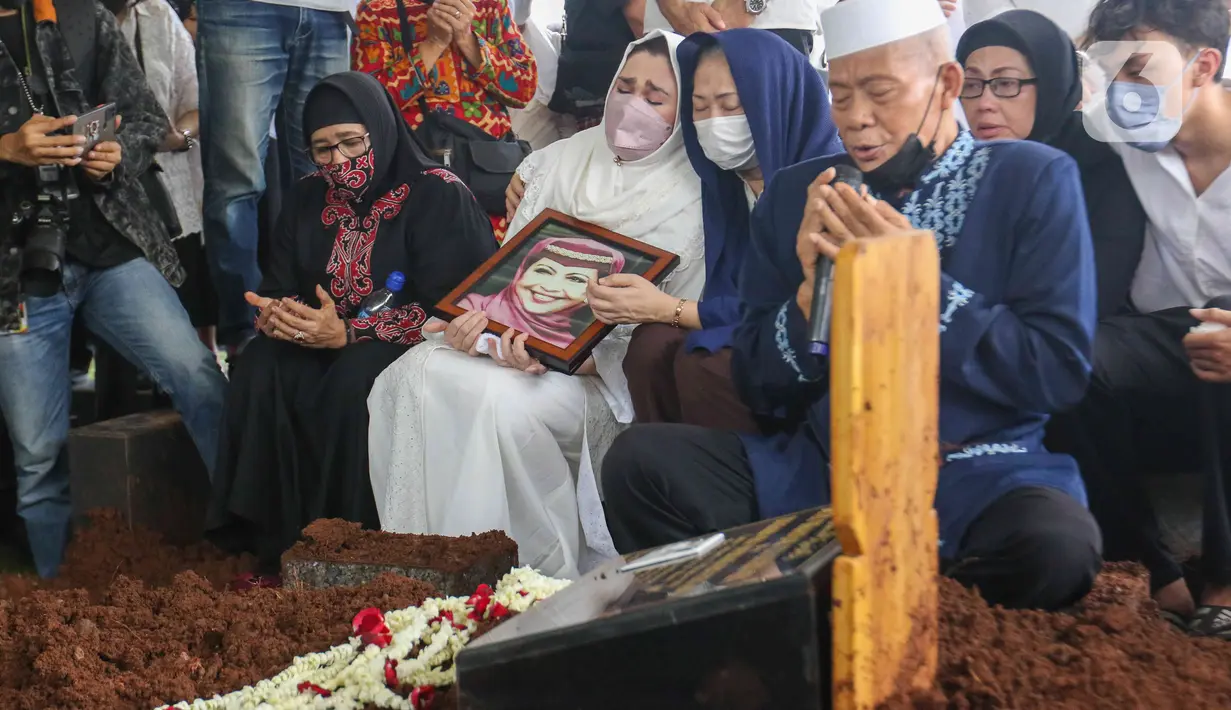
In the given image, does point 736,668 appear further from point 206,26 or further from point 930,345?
point 206,26

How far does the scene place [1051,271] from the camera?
6.73ft

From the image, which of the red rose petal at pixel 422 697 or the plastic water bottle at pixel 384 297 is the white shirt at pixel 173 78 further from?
the red rose petal at pixel 422 697

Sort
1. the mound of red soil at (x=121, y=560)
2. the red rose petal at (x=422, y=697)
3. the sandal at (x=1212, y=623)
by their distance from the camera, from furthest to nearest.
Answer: the mound of red soil at (x=121, y=560) → the sandal at (x=1212, y=623) → the red rose petal at (x=422, y=697)

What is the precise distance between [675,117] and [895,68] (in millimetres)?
1042

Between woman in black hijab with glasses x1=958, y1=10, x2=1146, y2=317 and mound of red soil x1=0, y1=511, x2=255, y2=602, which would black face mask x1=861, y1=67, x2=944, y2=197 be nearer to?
woman in black hijab with glasses x1=958, y1=10, x2=1146, y2=317

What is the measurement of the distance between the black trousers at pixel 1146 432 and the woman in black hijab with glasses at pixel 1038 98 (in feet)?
0.46

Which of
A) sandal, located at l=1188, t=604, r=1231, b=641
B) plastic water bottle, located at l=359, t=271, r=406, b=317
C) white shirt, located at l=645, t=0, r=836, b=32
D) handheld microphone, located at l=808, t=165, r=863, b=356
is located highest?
white shirt, located at l=645, t=0, r=836, b=32

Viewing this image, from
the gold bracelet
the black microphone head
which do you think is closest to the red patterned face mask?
the gold bracelet

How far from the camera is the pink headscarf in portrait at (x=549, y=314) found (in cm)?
297

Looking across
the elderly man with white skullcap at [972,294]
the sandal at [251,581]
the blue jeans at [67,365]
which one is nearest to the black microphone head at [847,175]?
the elderly man with white skullcap at [972,294]

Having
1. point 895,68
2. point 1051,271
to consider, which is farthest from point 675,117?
point 1051,271

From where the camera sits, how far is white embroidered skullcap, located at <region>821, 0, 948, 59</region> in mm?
2115

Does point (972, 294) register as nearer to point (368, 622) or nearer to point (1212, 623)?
point (1212, 623)

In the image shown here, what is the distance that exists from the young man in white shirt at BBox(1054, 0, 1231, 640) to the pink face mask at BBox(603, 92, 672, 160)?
1.04 metres
